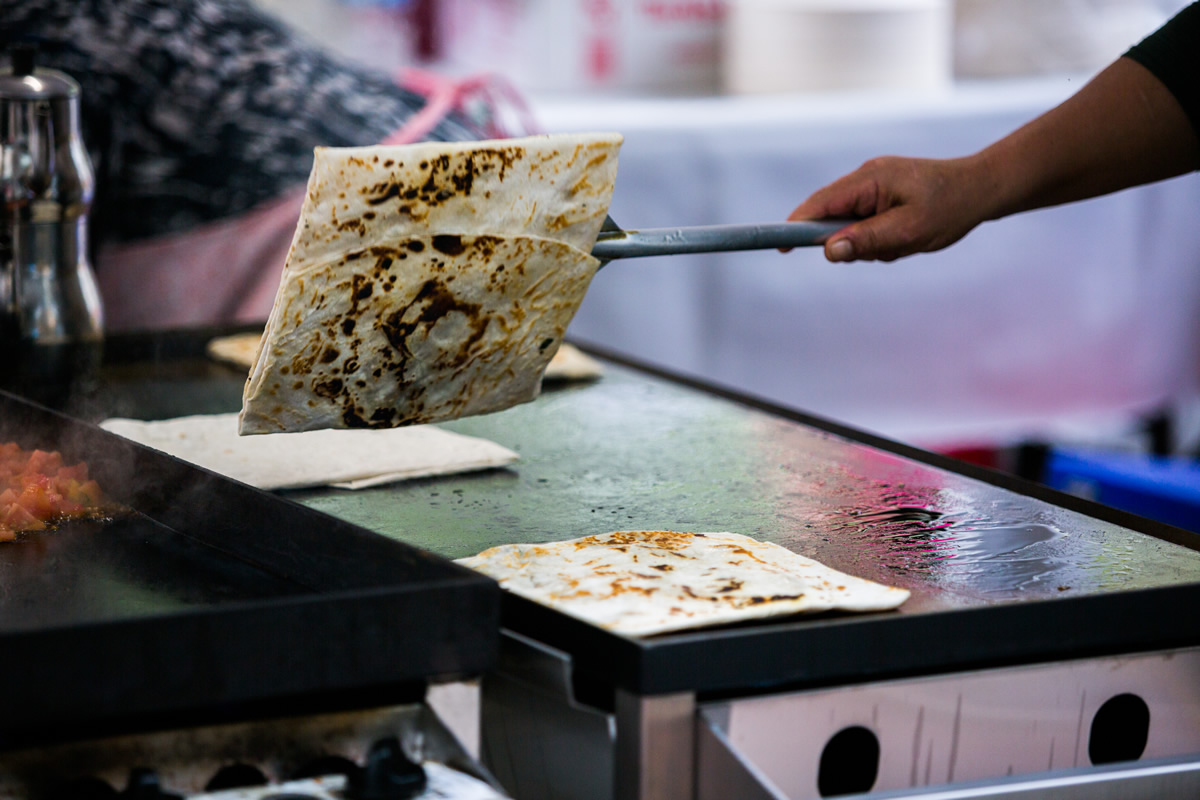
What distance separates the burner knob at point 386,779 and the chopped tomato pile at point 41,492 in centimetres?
60

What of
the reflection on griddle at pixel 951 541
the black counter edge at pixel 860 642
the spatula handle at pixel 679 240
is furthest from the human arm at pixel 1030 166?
the black counter edge at pixel 860 642

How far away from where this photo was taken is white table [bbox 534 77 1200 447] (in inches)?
149

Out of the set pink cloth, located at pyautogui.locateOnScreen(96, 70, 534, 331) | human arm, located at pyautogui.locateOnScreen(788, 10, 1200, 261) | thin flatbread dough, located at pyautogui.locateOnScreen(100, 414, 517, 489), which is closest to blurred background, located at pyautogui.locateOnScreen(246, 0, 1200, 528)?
pink cloth, located at pyautogui.locateOnScreen(96, 70, 534, 331)

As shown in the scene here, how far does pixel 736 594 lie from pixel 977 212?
2.69 feet

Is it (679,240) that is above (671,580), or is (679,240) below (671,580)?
above

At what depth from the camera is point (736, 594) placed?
126 centimetres

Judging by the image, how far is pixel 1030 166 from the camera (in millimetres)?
1874

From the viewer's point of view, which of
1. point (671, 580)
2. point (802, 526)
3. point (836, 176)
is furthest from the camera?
point (836, 176)

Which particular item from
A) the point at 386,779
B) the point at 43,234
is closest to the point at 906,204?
the point at 386,779

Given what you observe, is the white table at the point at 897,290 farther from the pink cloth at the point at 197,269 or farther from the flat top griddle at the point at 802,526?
the flat top griddle at the point at 802,526

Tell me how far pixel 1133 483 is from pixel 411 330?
2.20 metres

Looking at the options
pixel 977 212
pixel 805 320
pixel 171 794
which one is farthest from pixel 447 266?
pixel 805 320

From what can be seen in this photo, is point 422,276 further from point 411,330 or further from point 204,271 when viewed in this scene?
point 204,271

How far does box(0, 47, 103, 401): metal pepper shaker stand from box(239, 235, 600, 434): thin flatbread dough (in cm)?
82
